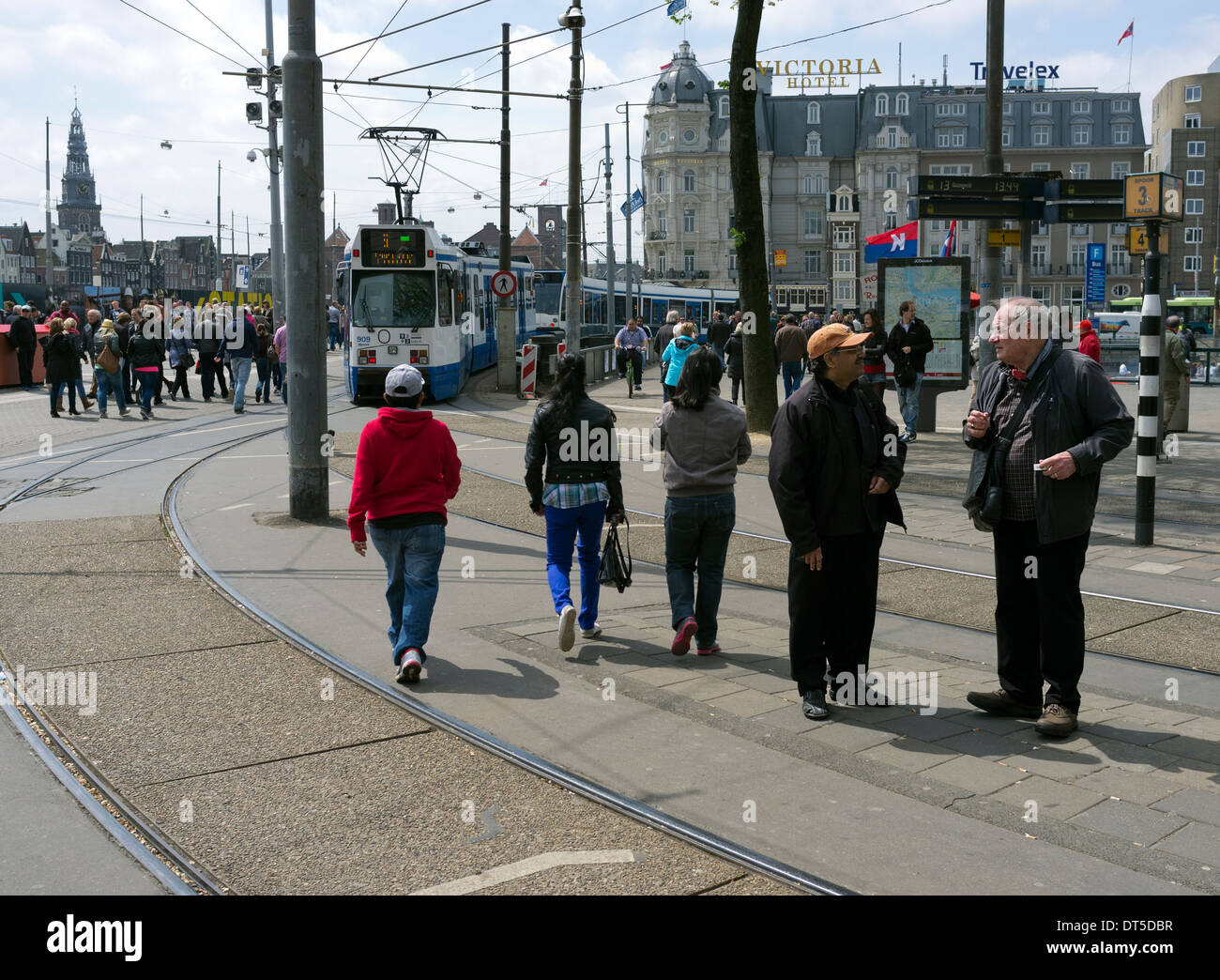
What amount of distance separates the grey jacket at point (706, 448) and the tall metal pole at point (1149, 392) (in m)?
4.18

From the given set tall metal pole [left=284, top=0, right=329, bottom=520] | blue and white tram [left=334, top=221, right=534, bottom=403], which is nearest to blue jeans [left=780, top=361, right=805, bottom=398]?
blue and white tram [left=334, top=221, right=534, bottom=403]

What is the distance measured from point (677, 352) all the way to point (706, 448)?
10020 millimetres

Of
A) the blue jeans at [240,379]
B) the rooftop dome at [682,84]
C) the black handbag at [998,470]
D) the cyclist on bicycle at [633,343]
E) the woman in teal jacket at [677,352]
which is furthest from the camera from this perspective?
the rooftop dome at [682,84]

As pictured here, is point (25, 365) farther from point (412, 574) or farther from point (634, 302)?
point (634, 302)

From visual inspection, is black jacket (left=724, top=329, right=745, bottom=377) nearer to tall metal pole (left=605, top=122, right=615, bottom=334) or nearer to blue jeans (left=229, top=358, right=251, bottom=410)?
blue jeans (left=229, top=358, right=251, bottom=410)

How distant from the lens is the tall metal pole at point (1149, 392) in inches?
380

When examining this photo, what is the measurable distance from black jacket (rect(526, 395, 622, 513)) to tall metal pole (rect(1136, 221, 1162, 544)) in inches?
183

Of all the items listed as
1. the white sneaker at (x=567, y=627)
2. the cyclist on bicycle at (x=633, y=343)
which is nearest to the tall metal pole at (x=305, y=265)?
the white sneaker at (x=567, y=627)

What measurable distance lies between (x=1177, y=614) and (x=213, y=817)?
18.8 feet

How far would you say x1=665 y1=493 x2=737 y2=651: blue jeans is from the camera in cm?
698

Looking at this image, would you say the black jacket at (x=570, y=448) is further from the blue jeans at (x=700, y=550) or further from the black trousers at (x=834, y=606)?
the black trousers at (x=834, y=606)

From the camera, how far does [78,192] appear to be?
196m

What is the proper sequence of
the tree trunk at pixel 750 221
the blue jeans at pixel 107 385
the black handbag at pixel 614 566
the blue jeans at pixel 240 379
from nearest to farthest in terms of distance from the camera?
the black handbag at pixel 614 566 < the tree trunk at pixel 750 221 < the blue jeans at pixel 107 385 < the blue jeans at pixel 240 379

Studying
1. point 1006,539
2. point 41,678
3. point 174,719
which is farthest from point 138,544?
point 1006,539
